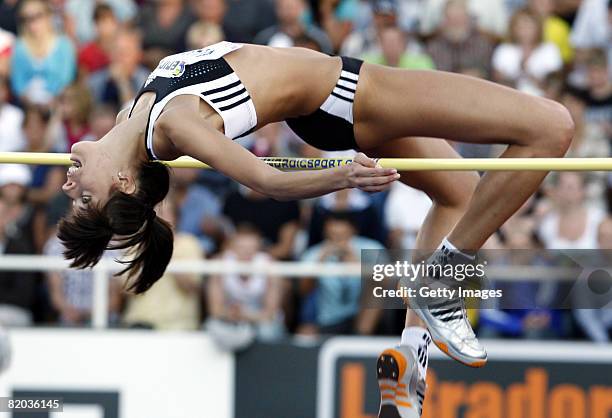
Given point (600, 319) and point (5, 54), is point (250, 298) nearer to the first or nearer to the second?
point (600, 319)

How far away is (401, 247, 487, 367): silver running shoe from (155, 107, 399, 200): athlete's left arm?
968mm

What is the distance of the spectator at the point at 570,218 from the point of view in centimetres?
828

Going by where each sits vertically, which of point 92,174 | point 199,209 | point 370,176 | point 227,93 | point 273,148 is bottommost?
point 370,176

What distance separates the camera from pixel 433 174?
6070mm

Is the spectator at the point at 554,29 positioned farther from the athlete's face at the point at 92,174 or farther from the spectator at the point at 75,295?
the athlete's face at the point at 92,174

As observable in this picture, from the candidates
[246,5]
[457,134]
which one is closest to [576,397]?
[457,134]

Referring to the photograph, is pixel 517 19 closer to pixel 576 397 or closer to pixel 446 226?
pixel 576 397

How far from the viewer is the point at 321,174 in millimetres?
5059

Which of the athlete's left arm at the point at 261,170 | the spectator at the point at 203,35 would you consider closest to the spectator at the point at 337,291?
the spectator at the point at 203,35

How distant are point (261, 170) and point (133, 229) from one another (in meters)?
0.88

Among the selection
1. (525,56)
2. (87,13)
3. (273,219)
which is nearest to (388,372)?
(273,219)

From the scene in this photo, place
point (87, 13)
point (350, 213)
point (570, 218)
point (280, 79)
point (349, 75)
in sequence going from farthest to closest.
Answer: point (87, 13) → point (350, 213) → point (570, 218) → point (349, 75) → point (280, 79)

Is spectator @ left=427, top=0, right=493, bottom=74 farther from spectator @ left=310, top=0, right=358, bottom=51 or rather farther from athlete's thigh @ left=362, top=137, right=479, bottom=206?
athlete's thigh @ left=362, top=137, right=479, bottom=206

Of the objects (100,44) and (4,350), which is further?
(100,44)
